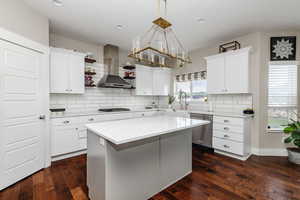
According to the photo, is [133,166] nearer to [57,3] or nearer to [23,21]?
[57,3]

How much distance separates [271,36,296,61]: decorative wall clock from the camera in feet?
9.78

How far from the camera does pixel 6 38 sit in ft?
6.32

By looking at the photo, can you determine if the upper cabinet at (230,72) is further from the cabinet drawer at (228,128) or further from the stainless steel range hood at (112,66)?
the stainless steel range hood at (112,66)

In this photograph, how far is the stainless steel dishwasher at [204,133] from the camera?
10.8 ft

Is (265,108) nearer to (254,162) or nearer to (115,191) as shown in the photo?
(254,162)

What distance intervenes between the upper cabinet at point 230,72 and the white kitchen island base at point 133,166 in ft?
6.13

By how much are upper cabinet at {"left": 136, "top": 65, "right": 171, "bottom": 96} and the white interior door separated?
8.34 feet

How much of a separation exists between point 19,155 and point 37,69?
1.38 meters

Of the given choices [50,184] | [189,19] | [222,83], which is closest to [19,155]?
[50,184]

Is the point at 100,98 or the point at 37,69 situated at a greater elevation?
the point at 37,69

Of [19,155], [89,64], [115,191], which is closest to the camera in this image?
[115,191]

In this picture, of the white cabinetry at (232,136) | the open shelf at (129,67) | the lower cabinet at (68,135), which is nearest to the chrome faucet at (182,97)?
the white cabinetry at (232,136)

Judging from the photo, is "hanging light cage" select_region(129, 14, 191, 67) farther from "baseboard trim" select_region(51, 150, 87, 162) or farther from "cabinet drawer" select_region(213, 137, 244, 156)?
→ "baseboard trim" select_region(51, 150, 87, 162)

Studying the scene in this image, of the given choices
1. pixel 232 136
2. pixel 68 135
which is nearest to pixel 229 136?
pixel 232 136
